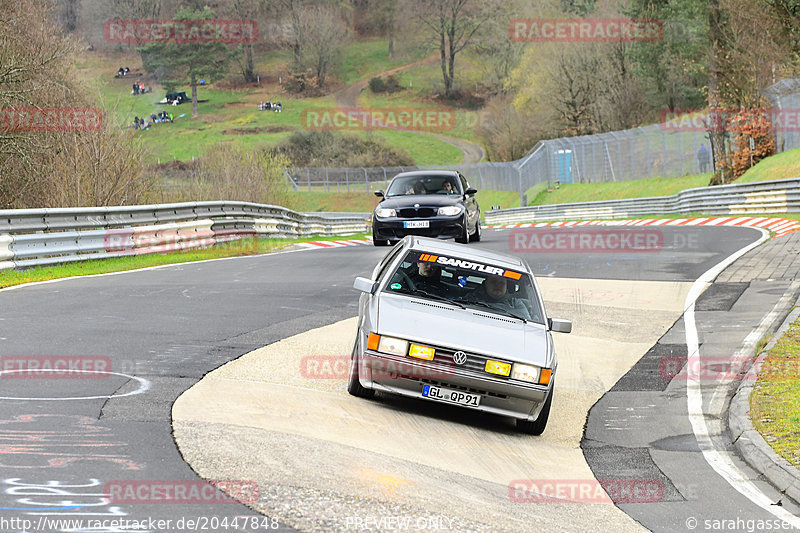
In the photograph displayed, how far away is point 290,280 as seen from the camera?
18.5m

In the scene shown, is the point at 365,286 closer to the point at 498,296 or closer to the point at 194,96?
the point at 498,296

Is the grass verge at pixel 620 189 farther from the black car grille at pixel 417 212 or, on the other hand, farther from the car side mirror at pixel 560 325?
the car side mirror at pixel 560 325

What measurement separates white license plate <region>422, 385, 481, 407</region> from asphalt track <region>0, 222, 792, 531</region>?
0.98 ft

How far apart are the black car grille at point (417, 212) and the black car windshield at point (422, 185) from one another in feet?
3.09

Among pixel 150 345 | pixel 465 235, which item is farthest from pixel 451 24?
pixel 150 345

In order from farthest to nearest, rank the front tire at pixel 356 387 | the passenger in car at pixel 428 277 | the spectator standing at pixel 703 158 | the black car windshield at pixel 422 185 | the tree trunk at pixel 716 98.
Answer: the spectator standing at pixel 703 158, the tree trunk at pixel 716 98, the black car windshield at pixel 422 185, the passenger in car at pixel 428 277, the front tire at pixel 356 387

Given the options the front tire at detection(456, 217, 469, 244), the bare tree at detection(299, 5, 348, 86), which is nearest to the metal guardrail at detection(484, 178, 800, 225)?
A: the front tire at detection(456, 217, 469, 244)

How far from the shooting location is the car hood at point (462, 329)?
863 centimetres

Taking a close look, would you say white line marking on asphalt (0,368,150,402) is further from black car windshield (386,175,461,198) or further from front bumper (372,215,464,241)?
black car windshield (386,175,461,198)

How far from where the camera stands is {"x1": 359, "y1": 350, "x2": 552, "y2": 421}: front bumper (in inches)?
336

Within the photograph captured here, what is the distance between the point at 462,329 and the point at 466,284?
3.43ft

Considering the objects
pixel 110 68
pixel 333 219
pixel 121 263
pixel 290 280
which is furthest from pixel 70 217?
pixel 110 68

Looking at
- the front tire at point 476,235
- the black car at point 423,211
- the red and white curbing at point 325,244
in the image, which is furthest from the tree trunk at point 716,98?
the black car at point 423,211

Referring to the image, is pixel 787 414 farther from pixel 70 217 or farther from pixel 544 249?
pixel 544 249
